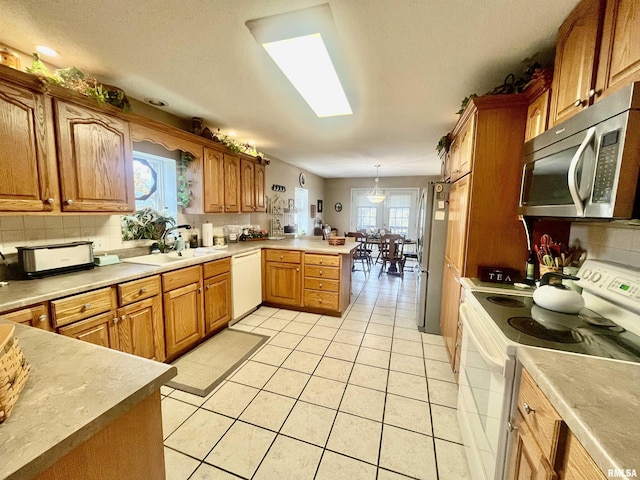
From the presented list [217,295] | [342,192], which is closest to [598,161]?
[217,295]

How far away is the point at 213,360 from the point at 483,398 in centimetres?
210

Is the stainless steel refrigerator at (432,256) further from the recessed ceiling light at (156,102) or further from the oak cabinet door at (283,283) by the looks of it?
the recessed ceiling light at (156,102)

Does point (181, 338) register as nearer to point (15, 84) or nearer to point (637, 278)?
point (15, 84)

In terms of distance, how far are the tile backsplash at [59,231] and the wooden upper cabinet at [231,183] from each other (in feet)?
3.99

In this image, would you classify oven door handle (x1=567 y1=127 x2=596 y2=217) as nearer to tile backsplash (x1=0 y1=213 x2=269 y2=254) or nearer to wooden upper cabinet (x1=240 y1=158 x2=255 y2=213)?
tile backsplash (x1=0 y1=213 x2=269 y2=254)

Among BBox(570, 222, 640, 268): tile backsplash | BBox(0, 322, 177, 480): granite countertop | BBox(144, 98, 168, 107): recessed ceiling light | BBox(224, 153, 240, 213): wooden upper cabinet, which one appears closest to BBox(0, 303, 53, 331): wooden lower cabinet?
BBox(0, 322, 177, 480): granite countertop

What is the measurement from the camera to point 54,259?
176cm

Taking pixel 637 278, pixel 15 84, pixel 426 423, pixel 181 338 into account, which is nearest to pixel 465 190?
pixel 637 278

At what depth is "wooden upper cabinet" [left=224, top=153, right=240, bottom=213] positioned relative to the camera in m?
3.30

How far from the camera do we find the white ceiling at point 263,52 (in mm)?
1329

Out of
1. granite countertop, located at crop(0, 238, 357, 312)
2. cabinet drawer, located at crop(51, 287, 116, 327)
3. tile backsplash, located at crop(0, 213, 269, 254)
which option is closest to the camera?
granite countertop, located at crop(0, 238, 357, 312)

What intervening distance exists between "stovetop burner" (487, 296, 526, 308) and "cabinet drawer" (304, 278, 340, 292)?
1.97 meters

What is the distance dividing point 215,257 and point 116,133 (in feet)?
4.37

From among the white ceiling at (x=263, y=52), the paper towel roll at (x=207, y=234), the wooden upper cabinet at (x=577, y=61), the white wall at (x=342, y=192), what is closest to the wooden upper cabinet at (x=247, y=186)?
the paper towel roll at (x=207, y=234)
